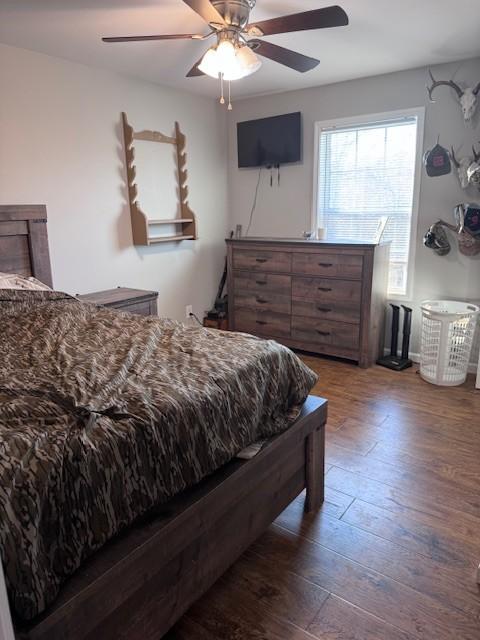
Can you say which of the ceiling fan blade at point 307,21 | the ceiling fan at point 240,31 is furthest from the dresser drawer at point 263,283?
the ceiling fan blade at point 307,21

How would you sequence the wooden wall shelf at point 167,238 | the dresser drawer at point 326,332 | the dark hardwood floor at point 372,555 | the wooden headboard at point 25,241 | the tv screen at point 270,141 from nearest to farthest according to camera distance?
the dark hardwood floor at point 372,555 < the wooden headboard at point 25,241 < the dresser drawer at point 326,332 < the wooden wall shelf at point 167,238 < the tv screen at point 270,141

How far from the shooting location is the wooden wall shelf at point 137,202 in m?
3.64

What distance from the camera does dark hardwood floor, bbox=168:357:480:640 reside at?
1.45 m

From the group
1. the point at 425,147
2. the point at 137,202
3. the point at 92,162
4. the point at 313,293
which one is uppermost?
the point at 425,147

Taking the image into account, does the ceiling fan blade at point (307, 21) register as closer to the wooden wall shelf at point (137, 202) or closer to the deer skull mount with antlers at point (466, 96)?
the deer skull mount with antlers at point (466, 96)

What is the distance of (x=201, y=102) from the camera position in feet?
13.9

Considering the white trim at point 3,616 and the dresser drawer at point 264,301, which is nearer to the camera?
the white trim at point 3,616

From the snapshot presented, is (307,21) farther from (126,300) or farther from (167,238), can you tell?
(167,238)

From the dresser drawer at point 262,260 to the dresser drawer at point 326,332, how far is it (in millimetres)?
502

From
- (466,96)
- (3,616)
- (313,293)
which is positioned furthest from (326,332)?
(3,616)

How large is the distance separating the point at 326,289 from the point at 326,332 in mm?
383

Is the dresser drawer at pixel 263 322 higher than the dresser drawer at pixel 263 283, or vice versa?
the dresser drawer at pixel 263 283

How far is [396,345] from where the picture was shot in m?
3.83

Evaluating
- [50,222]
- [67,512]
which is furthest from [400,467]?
[50,222]
